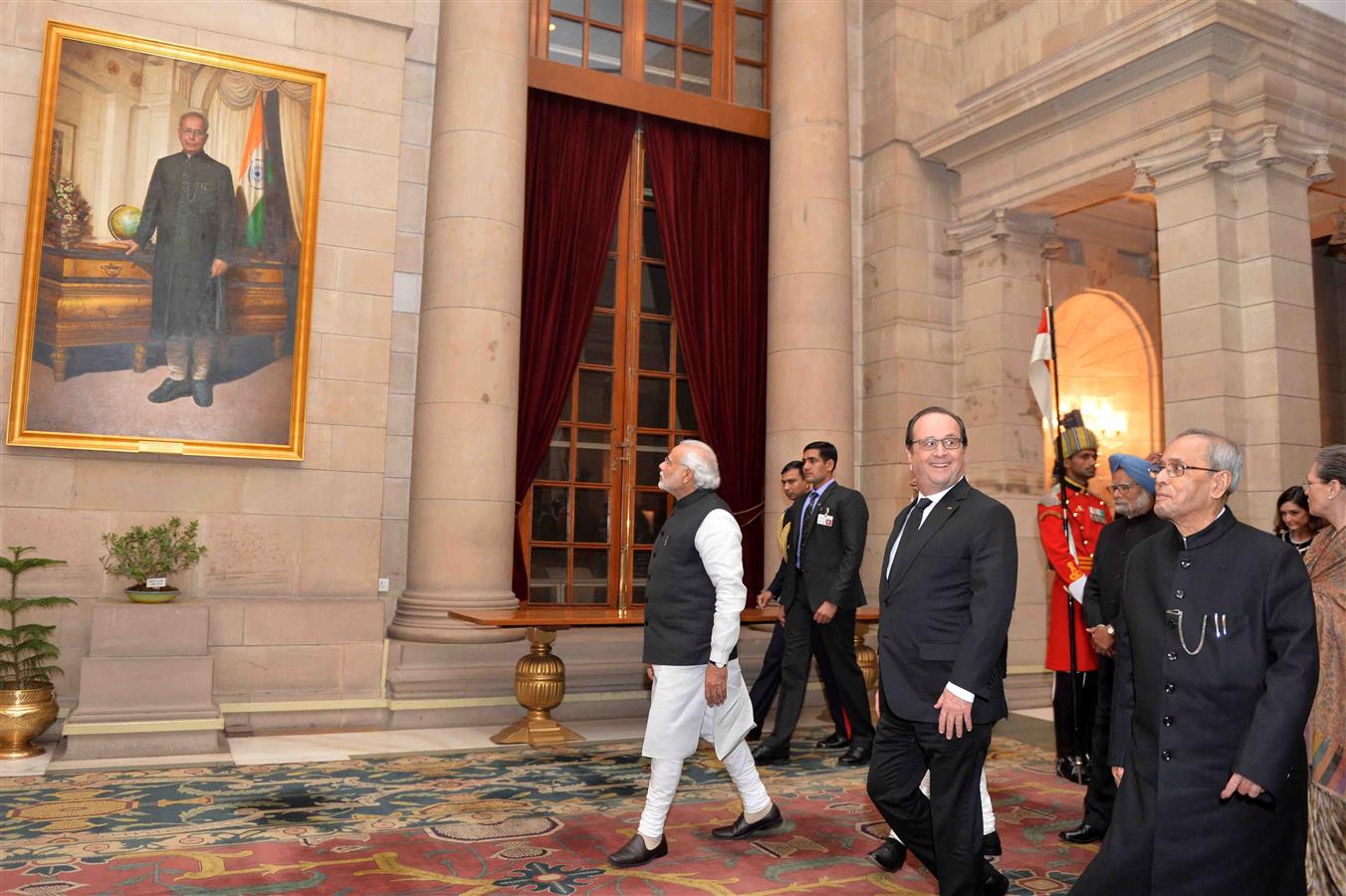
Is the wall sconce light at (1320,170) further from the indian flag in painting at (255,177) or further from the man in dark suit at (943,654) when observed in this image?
the indian flag in painting at (255,177)

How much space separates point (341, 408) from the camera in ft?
26.4

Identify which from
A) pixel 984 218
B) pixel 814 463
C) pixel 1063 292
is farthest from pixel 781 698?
pixel 1063 292

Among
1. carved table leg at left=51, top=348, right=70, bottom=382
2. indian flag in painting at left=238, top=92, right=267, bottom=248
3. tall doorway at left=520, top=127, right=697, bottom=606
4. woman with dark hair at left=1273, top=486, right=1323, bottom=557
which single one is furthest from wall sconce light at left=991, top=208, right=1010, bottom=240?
carved table leg at left=51, top=348, right=70, bottom=382

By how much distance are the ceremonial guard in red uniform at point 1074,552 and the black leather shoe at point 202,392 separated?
572cm

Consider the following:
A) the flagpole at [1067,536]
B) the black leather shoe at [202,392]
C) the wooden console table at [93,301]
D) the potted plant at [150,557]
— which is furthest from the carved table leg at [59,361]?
the flagpole at [1067,536]

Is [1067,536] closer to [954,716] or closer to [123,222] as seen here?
[954,716]

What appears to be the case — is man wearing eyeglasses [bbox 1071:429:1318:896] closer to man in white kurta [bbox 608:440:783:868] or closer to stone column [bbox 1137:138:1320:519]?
man in white kurta [bbox 608:440:783:868]

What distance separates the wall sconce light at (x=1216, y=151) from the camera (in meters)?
7.65

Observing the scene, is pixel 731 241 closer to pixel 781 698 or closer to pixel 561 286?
pixel 561 286

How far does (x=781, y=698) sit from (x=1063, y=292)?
7160 millimetres

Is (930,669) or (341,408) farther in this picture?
(341,408)

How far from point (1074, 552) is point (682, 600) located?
242 cm

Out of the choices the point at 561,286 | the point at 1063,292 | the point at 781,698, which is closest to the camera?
the point at 781,698

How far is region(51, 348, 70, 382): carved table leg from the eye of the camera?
23.4 ft
